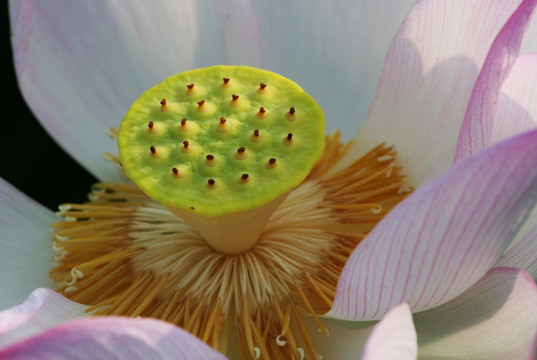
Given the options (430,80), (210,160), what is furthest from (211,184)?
(430,80)

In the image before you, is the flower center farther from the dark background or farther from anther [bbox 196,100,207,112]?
the dark background

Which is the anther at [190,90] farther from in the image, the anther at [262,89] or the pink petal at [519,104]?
the pink petal at [519,104]

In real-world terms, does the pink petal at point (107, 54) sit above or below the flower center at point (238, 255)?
above

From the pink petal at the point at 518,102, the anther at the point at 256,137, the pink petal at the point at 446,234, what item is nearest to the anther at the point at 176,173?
the anther at the point at 256,137

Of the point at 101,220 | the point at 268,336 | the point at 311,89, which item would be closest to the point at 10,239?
the point at 101,220

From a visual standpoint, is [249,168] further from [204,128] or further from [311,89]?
[311,89]
